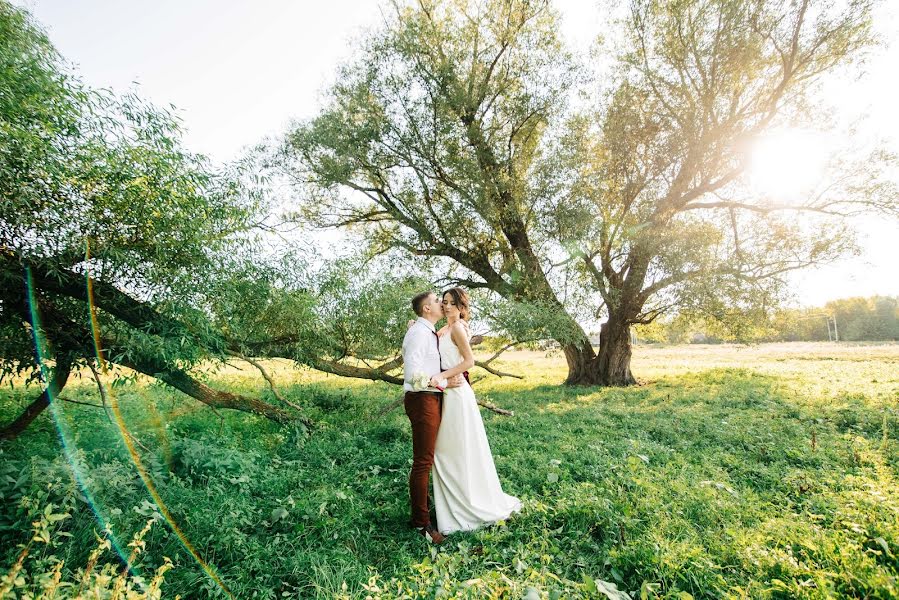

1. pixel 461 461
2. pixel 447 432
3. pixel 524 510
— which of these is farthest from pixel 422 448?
pixel 524 510

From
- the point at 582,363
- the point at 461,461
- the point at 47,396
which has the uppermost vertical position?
the point at 47,396

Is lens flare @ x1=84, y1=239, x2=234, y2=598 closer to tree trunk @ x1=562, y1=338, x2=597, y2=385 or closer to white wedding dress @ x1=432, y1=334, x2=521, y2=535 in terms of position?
white wedding dress @ x1=432, y1=334, x2=521, y2=535

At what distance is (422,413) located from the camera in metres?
4.72

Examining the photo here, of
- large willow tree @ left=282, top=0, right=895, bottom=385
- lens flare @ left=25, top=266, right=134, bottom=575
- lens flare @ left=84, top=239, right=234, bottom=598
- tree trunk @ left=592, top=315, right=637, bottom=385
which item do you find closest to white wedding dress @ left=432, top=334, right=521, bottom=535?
lens flare @ left=84, top=239, right=234, bottom=598

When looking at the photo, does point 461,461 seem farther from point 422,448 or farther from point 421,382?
point 421,382

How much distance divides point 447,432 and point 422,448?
0.38 metres

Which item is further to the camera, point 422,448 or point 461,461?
point 461,461

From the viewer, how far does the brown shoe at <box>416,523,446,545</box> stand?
176 inches

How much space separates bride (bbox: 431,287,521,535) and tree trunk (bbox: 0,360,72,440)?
5.09 metres

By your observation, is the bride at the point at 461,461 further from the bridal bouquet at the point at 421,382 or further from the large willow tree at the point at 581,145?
the large willow tree at the point at 581,145

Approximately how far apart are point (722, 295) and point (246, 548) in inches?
588

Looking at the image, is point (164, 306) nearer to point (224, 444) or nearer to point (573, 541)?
point (224, 444)

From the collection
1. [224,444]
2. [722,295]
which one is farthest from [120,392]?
[722,295]

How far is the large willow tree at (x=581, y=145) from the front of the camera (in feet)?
43.7
